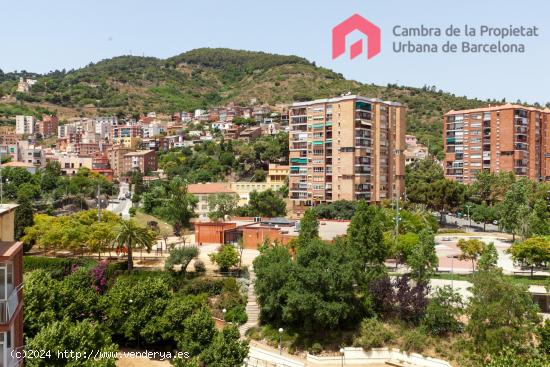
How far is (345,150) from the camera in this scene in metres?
54.9

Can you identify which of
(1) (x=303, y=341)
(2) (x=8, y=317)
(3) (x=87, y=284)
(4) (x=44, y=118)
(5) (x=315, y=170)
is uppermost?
(4) (x=44, y=118)

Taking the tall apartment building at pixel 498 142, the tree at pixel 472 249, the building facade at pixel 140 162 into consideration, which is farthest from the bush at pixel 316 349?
the building facade at pixel 140 162

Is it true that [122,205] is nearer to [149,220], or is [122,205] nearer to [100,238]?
[149,220]

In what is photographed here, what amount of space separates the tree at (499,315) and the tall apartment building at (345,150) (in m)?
31.0

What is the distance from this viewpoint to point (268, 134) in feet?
323

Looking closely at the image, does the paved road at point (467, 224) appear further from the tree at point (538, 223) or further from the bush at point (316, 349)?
the bush at point (316, 349)

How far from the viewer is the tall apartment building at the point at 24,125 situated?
383ft

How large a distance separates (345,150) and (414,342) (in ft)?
104

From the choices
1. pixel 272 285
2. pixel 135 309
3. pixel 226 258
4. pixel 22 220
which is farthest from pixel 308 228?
pixel 22 220

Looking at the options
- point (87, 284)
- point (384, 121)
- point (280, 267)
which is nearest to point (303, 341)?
point (280, 267)

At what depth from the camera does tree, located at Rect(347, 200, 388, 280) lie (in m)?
29.2

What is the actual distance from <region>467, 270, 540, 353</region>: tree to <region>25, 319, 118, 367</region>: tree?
50.7 feet

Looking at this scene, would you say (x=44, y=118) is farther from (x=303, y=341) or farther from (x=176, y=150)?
(x=303, y=341)

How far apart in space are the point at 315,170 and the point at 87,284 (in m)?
32.4
